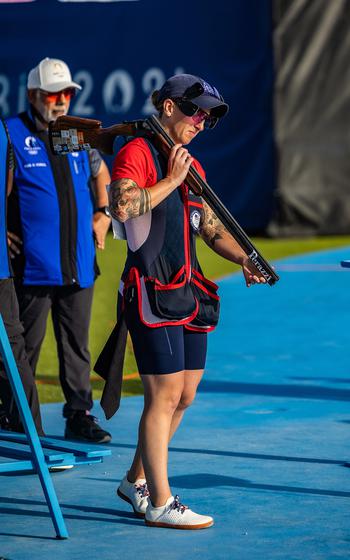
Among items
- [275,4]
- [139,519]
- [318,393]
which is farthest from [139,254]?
[275,4]

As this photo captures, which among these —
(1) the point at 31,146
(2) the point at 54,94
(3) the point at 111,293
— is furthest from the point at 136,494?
(3) the point at 111,293

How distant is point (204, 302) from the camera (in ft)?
19.8

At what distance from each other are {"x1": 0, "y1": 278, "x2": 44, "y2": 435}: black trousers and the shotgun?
1.14m

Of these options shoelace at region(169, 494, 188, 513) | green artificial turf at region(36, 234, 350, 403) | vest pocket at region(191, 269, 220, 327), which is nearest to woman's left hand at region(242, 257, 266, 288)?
vest pocket at region(191, 269, 220, 327)

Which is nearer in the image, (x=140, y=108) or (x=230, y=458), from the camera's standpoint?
(x=230, y=458)

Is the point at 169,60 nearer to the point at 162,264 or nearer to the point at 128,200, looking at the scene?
the point at 162,264

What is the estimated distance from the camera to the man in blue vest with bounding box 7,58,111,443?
7.59 meters

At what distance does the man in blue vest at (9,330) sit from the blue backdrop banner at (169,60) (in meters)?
13.5

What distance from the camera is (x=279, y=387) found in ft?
30.9

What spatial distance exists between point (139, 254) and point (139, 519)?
1.27 m

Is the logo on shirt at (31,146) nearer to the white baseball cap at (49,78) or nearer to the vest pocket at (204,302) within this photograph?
the white baseball cap at (49,78)

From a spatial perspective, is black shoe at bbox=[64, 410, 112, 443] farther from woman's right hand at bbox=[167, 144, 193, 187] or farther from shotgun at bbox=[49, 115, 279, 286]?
woman's right hand at bbox=[167, 144, 193, 187]

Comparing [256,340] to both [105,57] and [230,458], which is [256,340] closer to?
[230,458]

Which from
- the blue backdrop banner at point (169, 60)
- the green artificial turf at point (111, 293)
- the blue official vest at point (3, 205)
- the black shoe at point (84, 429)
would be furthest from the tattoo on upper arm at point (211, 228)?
the blue backdrop banner at point (169, 60)
